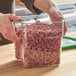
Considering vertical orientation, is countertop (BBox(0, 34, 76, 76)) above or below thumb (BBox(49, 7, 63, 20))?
below

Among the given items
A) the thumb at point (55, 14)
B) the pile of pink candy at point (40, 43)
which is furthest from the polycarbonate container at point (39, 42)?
the thumb at point (55, 14)

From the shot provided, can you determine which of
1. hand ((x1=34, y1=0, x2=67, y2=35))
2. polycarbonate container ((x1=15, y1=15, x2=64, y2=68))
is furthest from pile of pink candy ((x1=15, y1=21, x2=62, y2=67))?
hand ((x1=34, y1=0, x2=67, y2=35))

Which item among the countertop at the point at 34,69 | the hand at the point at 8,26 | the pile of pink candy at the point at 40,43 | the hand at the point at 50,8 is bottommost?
the countertop at the point at 34,69

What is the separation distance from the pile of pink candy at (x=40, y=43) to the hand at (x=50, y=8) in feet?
0.42

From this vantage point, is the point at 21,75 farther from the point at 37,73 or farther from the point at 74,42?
the point at 74,42

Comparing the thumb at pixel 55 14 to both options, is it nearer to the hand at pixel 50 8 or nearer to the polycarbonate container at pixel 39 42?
the hand at pixel 50 8

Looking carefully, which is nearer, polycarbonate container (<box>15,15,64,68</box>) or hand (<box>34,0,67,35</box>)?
polycarbonate container (<box>15,15,64,68</box>)

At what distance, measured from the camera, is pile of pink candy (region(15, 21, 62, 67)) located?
32.9 inches

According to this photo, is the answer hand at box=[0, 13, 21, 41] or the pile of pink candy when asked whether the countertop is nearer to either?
the pile of pink candy

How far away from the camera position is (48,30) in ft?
2.76

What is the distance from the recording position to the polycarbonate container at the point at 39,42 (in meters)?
0.84

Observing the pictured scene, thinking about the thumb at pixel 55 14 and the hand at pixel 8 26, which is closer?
the hand at pixel 8 26

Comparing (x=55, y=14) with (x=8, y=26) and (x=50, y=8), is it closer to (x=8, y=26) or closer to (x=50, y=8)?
(x=50, y=8)

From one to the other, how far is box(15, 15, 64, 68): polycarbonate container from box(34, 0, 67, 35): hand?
0.42 feet
